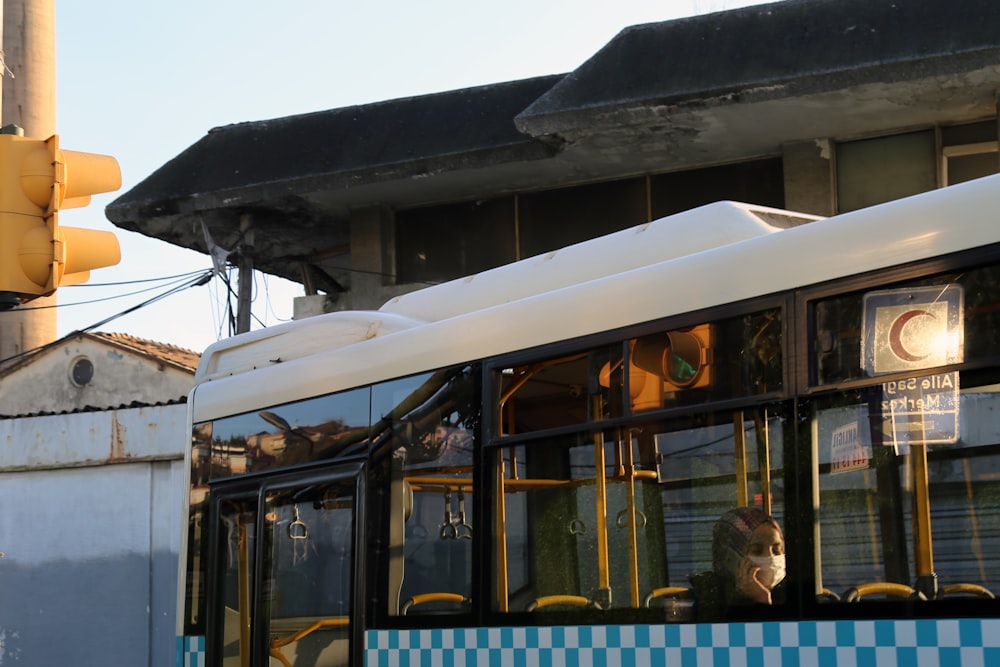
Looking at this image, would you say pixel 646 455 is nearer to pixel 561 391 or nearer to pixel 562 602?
pixel 561 391

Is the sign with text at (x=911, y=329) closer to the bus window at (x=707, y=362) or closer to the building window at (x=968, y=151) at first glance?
the bus window at (x=707, y=362)

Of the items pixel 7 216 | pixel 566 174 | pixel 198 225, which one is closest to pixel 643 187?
pixel 566 174

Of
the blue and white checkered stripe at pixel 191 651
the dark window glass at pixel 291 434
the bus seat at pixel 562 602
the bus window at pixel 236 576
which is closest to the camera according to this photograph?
the bus seat at pixel 562 602

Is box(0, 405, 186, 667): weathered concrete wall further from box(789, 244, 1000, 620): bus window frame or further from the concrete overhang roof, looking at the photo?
box(789, 244, 1000, 620): bus window frame

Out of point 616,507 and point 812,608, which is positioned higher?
point 616,507

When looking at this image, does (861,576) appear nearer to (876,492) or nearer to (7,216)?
(876,492)

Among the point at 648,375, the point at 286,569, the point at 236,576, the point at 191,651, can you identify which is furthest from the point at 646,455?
the point at 191,651

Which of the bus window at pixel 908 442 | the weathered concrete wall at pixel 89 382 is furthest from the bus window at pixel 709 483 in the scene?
the weathered concrete wall at pixel 89 382

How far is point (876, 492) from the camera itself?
4.57m

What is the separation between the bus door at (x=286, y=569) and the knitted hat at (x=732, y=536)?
2267 mm

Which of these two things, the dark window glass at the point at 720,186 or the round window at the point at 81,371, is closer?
the dark window glass at the point at 720,186

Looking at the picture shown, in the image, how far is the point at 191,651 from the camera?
822 centimetres

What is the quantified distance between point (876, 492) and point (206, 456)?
15.7ft

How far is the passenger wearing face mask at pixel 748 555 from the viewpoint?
4895mm
